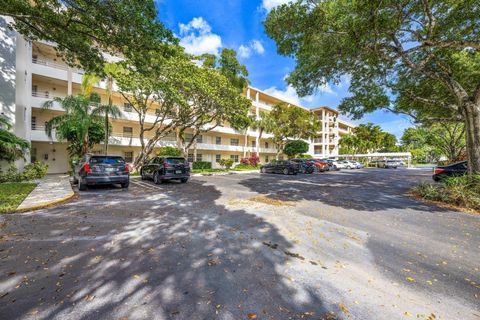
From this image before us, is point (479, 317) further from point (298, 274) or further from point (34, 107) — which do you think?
point (34, 107)

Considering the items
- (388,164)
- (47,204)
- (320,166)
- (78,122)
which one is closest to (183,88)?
(78,122)

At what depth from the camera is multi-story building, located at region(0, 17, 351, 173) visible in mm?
11092

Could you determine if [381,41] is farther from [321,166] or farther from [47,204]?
[321,166]

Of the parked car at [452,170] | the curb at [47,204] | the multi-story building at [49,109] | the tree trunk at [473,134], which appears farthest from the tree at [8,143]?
the parked car at [452,170]

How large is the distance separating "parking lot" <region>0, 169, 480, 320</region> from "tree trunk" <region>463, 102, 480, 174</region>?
412cm

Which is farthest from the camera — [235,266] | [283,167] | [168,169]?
[283,167]

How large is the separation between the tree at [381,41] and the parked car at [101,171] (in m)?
9.37

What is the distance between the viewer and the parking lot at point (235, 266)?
2.29 meters

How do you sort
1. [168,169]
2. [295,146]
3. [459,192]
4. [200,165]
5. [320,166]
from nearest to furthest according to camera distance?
[459,192] → [168,169] → [200,165] → [320,166] → [295,146]

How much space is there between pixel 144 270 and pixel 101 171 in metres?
8.30

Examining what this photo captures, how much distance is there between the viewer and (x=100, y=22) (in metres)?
6.91

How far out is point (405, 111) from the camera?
14.6 meters

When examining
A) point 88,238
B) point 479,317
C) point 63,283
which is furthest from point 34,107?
point 479,317

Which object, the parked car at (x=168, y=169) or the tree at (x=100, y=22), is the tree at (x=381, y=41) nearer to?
the tree at (x=100, y=22)
